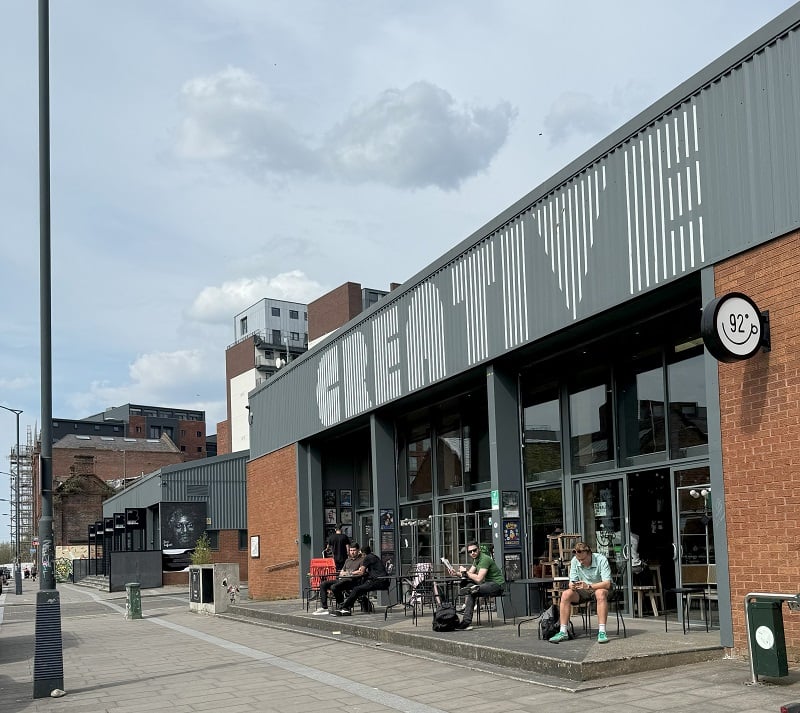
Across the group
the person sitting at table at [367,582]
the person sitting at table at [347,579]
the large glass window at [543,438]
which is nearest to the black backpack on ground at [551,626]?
the large glass window at [543,438]

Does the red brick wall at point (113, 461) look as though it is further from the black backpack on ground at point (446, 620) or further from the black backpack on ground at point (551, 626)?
the black backpack on ground at point (551, 626)

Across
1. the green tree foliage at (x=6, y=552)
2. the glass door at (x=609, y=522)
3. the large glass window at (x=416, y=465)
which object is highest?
the large glass window at (x=416, y=465)

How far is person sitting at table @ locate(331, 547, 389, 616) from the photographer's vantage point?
1758 centimetres

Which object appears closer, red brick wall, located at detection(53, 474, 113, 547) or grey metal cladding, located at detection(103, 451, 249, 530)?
grey metal cladding, located at detection(103, 451, 249, 530)

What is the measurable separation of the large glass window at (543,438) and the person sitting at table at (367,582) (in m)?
3.49

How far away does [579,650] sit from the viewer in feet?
34.8

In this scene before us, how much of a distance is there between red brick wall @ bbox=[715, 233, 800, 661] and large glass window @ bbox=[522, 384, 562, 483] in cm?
529

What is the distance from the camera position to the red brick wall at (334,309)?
64.2 meters

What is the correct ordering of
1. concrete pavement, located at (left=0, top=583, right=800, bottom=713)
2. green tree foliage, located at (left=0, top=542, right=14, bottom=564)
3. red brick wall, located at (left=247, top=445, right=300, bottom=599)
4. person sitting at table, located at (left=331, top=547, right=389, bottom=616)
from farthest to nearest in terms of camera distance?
green tree foliage, located at (left=0, top=542, right=14, bottom=564) → red brick wall, located at (left=247, top=445, right=300, bottom=599) → person sitting at table, located at (left=331, top=547, right=389, bottom=616) → concrete pavement, located at (left=0, top=583, right=800, bottom=713)

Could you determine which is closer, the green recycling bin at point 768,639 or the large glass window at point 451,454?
the green recycling bin at point 768,639

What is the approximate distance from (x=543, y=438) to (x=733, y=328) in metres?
6.49

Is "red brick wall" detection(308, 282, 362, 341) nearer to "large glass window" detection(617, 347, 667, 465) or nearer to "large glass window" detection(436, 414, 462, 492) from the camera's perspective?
"large glass window" detection(436, 414, 462, 492)

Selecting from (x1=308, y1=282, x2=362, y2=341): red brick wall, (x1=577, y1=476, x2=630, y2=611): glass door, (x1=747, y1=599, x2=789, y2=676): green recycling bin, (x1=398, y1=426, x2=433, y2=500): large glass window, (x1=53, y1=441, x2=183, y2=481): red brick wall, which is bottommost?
(x1=747, y1=599, x2=789, y2=676): green recycling bin

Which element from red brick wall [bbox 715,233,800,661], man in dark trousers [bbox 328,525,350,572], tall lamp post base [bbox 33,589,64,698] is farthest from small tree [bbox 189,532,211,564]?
red brick wall [bbox 715,233,800,661]
